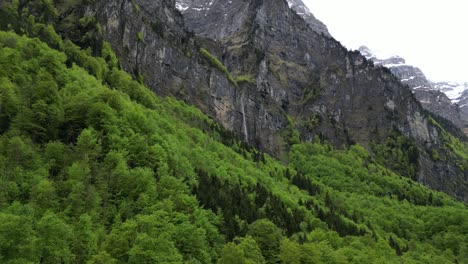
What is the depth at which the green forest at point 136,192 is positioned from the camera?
2013 inches

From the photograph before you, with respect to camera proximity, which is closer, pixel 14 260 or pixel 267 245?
pixel 14 260

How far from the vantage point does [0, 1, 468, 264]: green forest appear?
51125 mm

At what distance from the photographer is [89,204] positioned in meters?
59.6

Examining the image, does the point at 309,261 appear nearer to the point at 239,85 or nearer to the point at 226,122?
the point at 226,122

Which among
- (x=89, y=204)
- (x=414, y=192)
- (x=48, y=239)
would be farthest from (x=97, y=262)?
(x=414, y=192)

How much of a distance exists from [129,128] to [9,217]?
134 ft

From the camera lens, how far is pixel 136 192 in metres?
68.5

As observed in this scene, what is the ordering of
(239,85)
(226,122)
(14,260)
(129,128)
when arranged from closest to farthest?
(14,260) → (129,128) → (226,122) → (239,85)

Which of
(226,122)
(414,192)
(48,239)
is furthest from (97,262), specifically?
(414,192)

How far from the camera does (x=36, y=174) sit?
61.6 meters

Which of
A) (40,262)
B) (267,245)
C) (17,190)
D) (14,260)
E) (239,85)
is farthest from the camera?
(239,85)

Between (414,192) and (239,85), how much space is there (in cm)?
7606

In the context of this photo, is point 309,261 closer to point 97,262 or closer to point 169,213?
point 169,213

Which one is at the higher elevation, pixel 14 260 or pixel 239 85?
pixel 239 85
